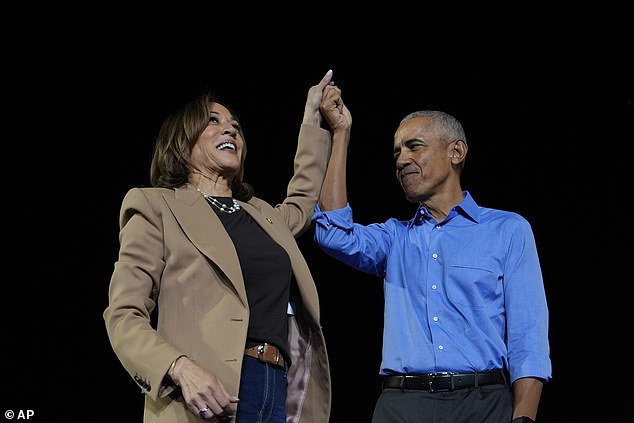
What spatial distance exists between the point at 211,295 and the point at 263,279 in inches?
5.0

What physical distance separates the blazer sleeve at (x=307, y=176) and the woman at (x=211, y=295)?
12 centimetres

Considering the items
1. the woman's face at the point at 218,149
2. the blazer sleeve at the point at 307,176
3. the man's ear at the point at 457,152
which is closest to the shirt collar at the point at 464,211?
the man's ear at the point at 457,152

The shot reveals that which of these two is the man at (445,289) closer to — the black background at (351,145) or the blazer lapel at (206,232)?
the blazer lapel at (206,232)

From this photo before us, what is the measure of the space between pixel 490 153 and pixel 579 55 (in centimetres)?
57

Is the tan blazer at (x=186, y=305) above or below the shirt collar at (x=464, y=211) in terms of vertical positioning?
below

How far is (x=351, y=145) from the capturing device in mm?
4164

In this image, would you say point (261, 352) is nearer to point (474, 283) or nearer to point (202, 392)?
point (202, 392)

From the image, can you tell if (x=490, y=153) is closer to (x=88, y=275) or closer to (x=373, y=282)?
(x=373, y=282)

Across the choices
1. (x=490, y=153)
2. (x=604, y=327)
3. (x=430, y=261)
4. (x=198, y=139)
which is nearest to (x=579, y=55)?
(x=490, y=153)

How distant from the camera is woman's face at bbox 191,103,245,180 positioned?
2.10m

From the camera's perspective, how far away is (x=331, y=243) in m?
2.37

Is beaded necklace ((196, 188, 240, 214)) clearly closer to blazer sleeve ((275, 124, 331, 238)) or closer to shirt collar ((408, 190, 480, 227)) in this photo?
blazer sleeve ((275, 124, 331, 238))

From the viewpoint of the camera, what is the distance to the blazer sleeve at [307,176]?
7.48 ft

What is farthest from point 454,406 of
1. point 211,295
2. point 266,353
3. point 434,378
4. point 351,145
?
point 351,145
